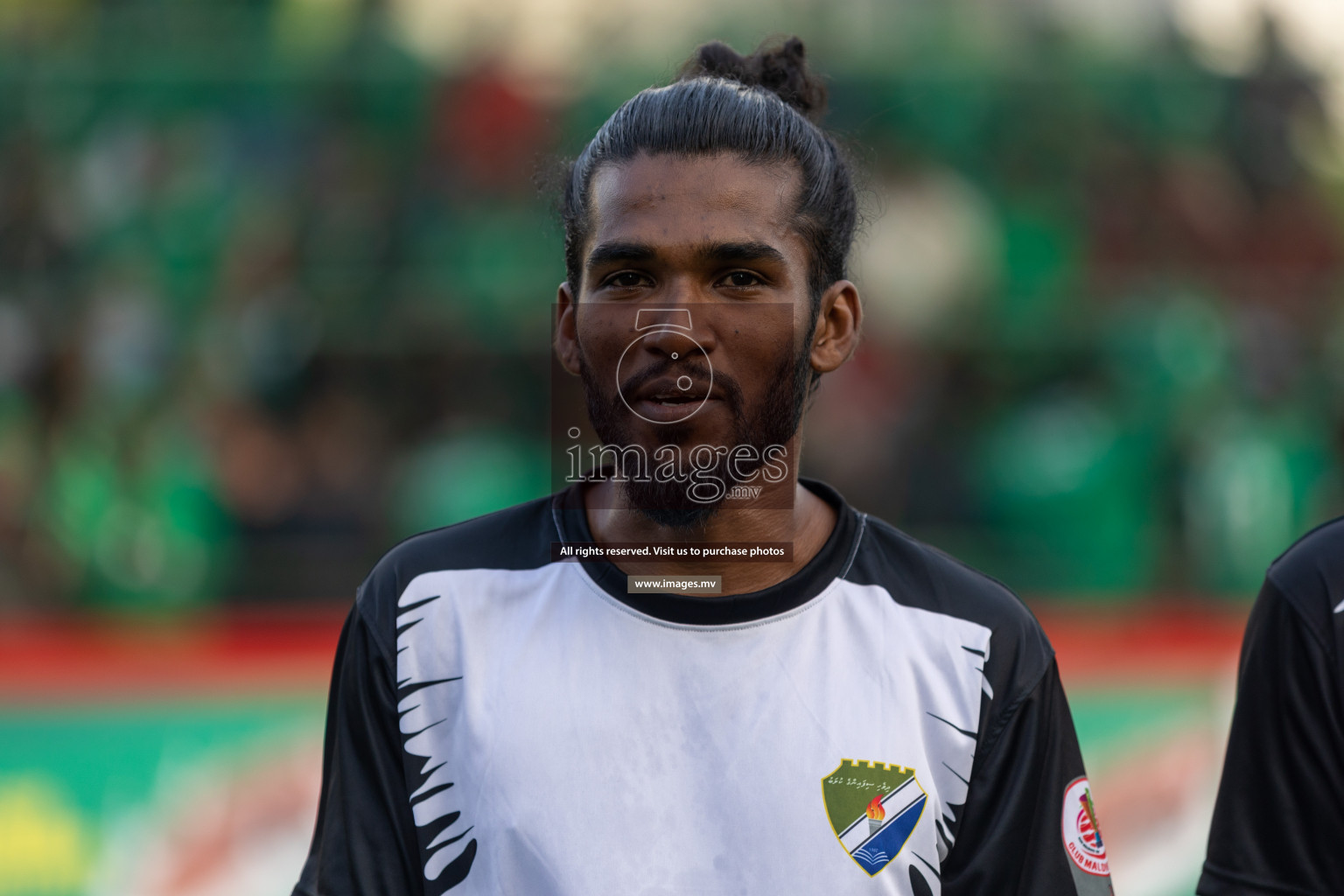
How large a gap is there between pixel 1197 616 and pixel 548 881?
4120 millimetres

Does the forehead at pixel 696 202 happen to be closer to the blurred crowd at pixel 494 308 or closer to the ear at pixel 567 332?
the ear at pixel 567 332

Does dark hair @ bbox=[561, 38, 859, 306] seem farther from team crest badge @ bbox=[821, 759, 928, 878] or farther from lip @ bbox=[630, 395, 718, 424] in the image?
team crest badge @ bbox=[821, 759, 928, 878]

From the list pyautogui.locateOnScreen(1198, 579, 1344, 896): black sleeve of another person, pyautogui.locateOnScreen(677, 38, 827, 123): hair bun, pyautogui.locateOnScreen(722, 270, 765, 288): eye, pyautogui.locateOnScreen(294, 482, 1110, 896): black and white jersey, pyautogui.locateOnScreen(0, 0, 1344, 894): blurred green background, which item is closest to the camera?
pyautogui.locateOnScreen(294, 482, 1110, 896): black and white jersey

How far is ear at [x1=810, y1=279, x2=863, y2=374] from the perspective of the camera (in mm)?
2275

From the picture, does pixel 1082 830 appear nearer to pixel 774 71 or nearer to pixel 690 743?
pixel 690 743

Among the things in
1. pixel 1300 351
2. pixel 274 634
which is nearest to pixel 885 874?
pixel 274 634

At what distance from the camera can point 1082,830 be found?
6.91 ft

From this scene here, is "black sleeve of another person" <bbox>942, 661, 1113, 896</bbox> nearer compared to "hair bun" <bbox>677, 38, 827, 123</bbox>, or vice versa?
"black sleeve of another person" <bbox>942, 661, 1113, 896</bbox>

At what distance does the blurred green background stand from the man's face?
11.1 ft

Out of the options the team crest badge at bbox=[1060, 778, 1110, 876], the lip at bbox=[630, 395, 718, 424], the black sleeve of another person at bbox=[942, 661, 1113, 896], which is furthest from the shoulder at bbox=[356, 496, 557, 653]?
the team crest badge at bbox=[1060, 778, 1110, 876]

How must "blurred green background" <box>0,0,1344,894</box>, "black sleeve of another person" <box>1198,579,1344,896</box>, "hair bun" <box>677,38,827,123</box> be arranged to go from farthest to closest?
"blurred green background" <box>0,0,1344,894</box> → "hair bun" <box>677,38,827,123</box> → "black sleeve of another person" <box>1198,579,1344,896</box>

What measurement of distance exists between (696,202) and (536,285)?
13.2 feet

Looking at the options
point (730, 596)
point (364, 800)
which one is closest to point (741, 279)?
point (730, 596)

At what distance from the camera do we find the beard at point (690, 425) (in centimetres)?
209
